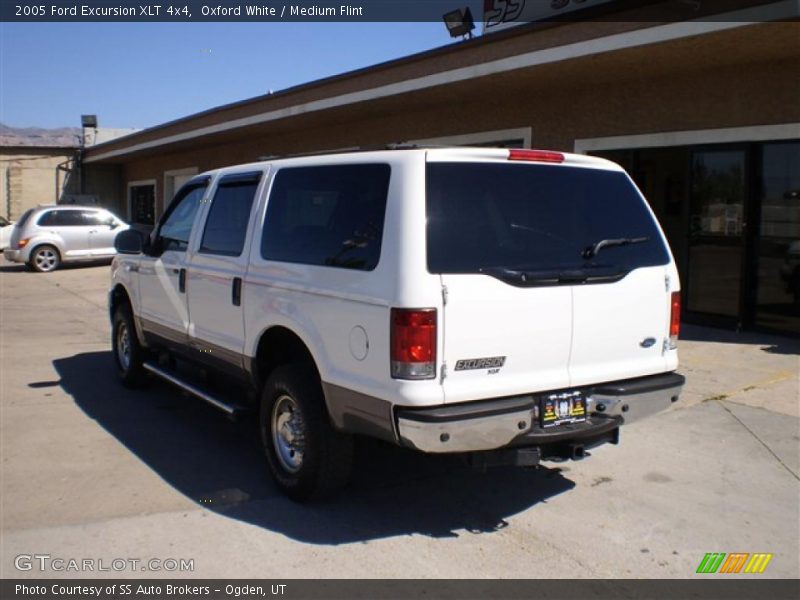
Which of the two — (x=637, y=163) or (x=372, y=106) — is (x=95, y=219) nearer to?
(x=372, y=106)

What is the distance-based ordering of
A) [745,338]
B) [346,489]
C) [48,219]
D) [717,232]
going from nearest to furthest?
[346,489] < [745,338] < [717,232] < [48,219]

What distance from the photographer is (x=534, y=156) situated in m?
4.34

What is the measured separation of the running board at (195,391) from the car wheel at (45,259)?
15180mm

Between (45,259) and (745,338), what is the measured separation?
58.0 ft

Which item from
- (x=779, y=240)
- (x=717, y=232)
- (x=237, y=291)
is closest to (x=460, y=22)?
(x=717, y=232)

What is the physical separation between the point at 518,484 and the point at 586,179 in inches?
79.0

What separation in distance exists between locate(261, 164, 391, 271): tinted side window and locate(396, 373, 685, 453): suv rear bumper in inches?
33.6

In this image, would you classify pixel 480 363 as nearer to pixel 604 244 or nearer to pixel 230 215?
pixel 604 244

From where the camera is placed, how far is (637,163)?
35.8ft

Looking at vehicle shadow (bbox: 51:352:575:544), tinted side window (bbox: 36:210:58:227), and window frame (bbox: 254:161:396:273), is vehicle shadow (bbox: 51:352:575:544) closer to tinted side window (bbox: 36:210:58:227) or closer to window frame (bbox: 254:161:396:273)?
window frame (bbox: 254:161:396:273)

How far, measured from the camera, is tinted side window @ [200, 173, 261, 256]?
5.29 metres

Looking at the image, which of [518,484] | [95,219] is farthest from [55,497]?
[95,219]
